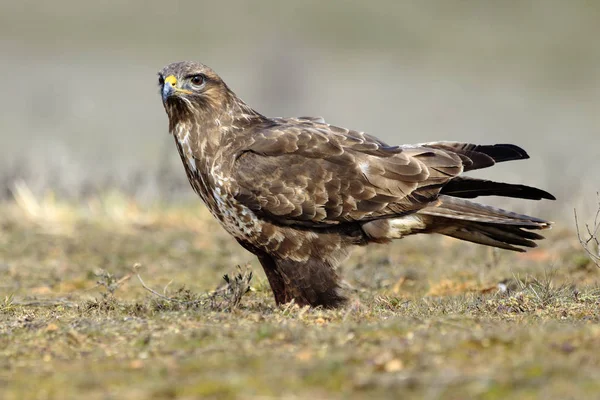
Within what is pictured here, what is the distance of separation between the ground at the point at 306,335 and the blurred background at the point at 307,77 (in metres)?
3.83

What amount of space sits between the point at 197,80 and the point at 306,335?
3001mm

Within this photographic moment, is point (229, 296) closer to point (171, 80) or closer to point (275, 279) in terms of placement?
point (275, 279)

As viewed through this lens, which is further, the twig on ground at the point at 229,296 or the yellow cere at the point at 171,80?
the yellow cere at the point at 171,80

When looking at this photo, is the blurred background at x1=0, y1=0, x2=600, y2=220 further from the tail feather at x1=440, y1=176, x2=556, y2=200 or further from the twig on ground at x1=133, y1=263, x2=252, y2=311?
the twig on ground at x1=133, y1=263, x2=252, y2=311

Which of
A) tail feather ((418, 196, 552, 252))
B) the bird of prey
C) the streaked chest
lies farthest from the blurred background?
the streaked chest

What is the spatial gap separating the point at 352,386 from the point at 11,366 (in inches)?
73.3

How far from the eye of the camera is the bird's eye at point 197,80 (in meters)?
7.68

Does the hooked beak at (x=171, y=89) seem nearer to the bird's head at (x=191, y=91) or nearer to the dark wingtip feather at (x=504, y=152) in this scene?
the bird's head at (x=191, y=91)

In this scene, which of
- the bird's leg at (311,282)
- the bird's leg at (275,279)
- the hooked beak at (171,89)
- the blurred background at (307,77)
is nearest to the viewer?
the bird's leg at (311,282)

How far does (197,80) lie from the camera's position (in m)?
7.69

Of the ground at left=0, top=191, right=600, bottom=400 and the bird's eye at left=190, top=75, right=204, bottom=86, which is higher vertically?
the bird's eye at left=190, top=75, right=204, bottom=86

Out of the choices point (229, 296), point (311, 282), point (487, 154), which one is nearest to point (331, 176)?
point (311, 282)

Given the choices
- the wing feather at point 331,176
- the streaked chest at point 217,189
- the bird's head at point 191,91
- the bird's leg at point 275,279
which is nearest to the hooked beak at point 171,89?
the bird's head at point 191,91

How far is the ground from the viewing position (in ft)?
14.0
